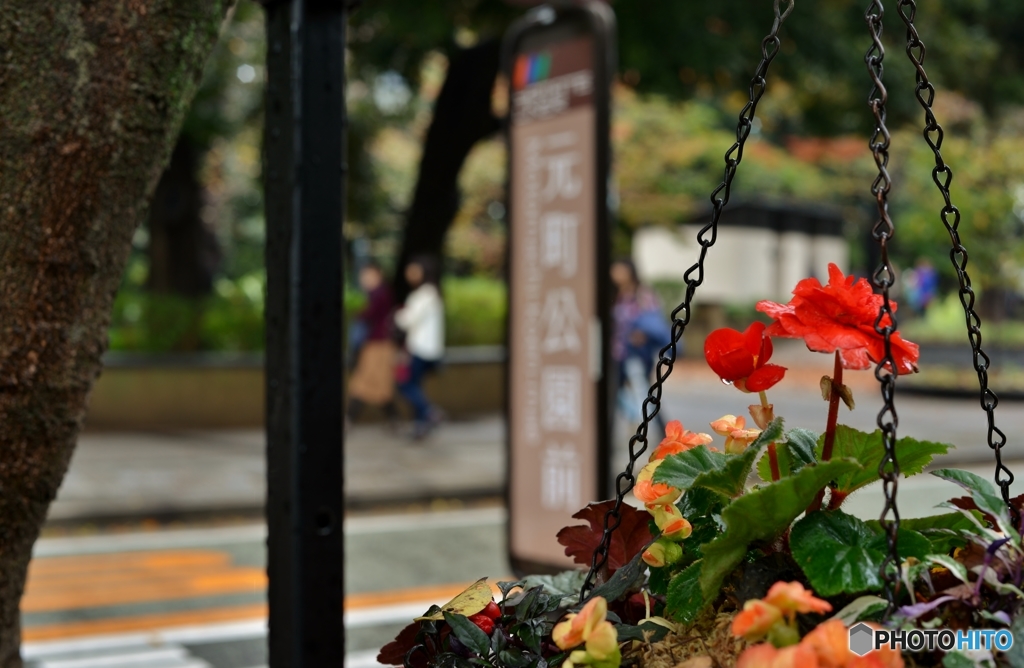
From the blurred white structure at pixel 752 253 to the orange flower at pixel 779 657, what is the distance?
2804cm

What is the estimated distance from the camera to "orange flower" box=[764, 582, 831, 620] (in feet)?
3.45

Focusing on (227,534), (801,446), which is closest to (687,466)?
(801,446)

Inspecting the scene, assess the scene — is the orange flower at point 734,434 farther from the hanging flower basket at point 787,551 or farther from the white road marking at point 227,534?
the white road marking at point 227,534

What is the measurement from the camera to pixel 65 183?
193cm

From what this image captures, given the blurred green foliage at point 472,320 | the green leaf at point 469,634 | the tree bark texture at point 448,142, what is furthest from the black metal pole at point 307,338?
the blurred green foliage at point 472,320

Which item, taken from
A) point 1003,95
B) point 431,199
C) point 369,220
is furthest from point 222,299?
point 1003,95

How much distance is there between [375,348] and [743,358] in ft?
38.1

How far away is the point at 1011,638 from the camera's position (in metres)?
1.13

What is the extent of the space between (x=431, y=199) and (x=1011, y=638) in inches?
556

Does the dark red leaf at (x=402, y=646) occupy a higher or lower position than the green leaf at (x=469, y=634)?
lower

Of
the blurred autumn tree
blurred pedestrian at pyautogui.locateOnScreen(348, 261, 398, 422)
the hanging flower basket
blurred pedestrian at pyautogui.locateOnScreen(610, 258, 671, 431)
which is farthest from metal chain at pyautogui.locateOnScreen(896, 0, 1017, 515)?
blurred pedestrian at pyautogui.locateOnScreen(348, 261, 398, 422)

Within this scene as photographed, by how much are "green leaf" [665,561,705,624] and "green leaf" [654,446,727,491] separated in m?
0.10

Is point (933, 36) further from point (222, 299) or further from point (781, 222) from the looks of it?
point (781, 222)

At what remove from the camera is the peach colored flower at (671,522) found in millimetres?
1382
